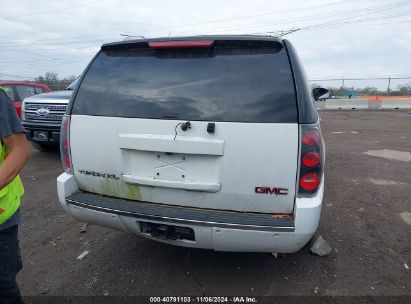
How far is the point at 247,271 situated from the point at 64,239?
210 cm

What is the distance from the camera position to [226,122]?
95.7 inches

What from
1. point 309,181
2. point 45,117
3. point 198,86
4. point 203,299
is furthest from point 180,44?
point 45,117

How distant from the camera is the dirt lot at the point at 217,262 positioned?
2.90 meters

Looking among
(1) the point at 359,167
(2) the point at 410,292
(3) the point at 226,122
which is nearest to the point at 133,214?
(3) the point at 226,122

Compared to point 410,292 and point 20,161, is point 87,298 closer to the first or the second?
point 20,161

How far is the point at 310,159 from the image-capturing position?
94.0 inches

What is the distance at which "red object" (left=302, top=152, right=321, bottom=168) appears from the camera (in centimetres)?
238

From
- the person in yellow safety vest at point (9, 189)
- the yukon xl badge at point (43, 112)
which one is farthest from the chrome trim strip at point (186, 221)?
the yukon xl badge at point (43, 112)

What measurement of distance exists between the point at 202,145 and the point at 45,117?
617cm

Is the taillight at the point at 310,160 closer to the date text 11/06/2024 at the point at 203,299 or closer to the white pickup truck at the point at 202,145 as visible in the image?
the white pickup truck at the point at 202,145

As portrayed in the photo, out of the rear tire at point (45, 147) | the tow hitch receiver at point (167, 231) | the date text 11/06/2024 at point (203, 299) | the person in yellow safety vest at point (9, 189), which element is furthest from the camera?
the rear tire at point (45, 147)

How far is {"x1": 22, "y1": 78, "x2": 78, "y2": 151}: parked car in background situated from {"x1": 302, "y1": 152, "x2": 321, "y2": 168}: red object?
630cm

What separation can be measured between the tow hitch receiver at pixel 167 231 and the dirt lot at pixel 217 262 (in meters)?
0.55

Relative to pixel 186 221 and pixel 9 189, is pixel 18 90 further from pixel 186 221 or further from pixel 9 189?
pixel 186 221
